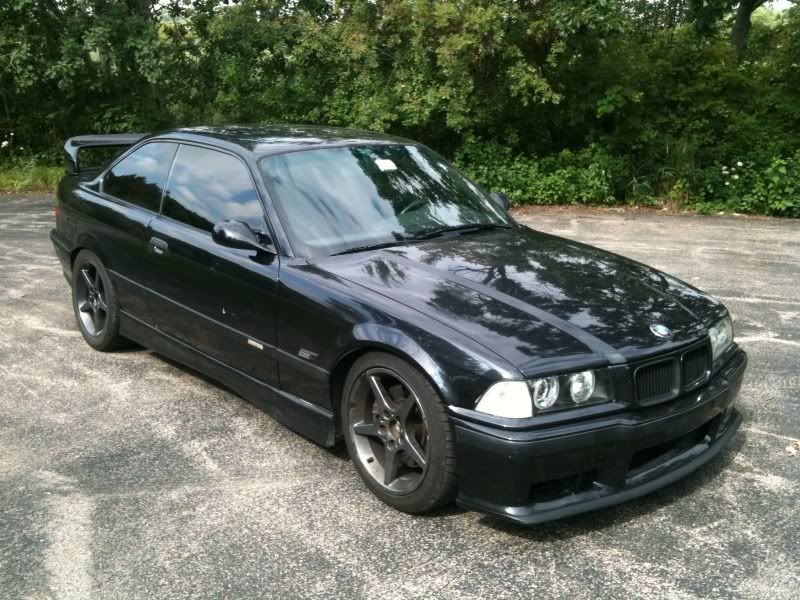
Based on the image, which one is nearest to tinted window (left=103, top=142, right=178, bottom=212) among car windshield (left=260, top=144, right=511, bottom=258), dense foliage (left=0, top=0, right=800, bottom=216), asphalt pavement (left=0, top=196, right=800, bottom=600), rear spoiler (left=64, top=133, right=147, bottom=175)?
rear spoiler (left=64, top=133, right=147, bottom=175)

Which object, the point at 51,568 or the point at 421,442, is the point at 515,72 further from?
the point at 51,568

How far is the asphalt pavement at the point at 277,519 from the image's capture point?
3002mm

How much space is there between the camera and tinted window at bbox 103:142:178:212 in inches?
196

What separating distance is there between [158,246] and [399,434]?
6.84 feet

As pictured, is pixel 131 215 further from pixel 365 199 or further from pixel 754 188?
pixel 754 188

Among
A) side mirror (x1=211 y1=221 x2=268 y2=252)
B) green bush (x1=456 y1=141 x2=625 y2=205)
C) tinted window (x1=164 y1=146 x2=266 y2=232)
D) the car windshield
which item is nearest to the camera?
side mirror (x1=211 y1=221 x2=268 y2=252)

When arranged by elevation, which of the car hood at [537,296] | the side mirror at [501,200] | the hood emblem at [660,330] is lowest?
the hood emblem at [660,330]

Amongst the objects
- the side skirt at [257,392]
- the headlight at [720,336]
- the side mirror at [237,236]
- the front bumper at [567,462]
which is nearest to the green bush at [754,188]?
the headlight at [720,336]

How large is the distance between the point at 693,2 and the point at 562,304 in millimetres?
12186

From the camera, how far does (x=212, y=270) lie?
429 centimetres

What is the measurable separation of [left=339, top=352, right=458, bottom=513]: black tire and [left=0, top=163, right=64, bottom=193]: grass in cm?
1232

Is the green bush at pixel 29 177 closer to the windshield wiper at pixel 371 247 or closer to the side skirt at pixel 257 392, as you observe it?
the side skirt at pixel 257 392

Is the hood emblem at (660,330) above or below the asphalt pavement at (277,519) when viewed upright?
above

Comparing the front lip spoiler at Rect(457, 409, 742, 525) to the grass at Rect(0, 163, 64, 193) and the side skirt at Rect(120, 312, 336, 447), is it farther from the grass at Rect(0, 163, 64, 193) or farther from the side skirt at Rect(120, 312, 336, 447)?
the grass at Rect(0, 163, 64, 193)
